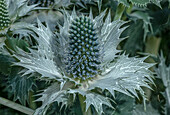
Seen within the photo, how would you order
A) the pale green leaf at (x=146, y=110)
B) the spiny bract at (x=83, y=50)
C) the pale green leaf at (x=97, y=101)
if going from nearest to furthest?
the pale green leaf at (x=97, y=101) → the spiny bract at (x=83, y=50) → the pale green leaf at (x=146, y=110)

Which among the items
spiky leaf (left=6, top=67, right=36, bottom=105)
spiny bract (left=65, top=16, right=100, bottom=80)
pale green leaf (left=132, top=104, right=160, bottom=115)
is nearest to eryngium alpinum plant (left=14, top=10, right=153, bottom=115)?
spiny bract (left=65, top=16, right=100, bottom=80)

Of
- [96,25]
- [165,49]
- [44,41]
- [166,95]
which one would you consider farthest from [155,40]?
[44,41]

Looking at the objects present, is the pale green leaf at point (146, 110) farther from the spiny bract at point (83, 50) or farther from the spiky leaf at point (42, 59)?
the spiky leaf at point (42, 59)

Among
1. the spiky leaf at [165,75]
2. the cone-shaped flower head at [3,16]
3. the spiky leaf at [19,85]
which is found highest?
the cone-shaped flower head at [3,16]

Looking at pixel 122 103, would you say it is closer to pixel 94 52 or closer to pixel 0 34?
pixel 94 52

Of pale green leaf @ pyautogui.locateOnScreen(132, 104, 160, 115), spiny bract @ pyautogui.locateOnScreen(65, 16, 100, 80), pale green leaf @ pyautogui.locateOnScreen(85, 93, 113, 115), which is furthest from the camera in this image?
pale green leaf @ pyautogui.locateOnScreen(132, 104, 160, 115)

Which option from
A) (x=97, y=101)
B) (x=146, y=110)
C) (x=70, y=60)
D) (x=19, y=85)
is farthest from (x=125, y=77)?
(x=146, y=110)

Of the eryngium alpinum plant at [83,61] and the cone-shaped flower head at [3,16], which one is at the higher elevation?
the cone-shaped flower head at [3,16]

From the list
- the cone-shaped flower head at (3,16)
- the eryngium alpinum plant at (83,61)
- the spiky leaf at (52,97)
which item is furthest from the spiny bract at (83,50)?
the cone-shaped flower head at (3,16)

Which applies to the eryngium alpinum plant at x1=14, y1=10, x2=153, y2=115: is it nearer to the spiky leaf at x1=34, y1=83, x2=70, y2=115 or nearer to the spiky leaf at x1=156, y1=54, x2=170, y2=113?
the spiky leaf at x1=34, y1=83, x2=70, y2=115
